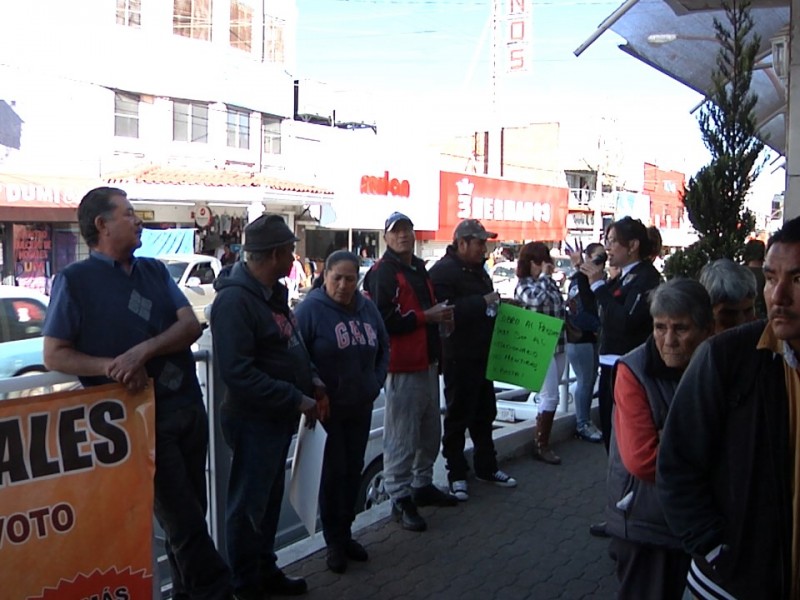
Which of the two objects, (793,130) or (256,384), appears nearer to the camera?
(256,384)

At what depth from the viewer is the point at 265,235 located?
3.91 metres

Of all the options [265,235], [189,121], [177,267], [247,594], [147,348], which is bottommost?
[247,594]

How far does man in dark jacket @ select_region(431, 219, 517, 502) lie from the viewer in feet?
18.3

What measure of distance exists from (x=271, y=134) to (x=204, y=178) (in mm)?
5247

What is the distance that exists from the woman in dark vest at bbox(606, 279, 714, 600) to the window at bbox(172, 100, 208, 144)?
2374 centimetres

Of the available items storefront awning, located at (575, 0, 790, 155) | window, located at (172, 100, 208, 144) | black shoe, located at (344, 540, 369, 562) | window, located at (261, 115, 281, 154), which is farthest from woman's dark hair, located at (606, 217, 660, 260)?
window, located at (261, 115, 281, 154)

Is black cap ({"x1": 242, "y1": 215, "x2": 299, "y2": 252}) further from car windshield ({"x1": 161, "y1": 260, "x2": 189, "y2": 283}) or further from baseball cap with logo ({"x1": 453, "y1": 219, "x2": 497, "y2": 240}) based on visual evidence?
car windshield ({"x1": 161, "y1": 260, "x2": 189, "y2": 283})

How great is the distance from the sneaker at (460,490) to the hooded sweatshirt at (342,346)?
4.59 ft

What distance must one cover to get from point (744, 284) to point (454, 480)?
278cm

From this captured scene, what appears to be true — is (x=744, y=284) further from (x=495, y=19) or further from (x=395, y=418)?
(x=495, y=19)

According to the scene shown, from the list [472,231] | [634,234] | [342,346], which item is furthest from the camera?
[472,231]

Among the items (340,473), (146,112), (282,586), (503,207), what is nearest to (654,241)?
(340,473)

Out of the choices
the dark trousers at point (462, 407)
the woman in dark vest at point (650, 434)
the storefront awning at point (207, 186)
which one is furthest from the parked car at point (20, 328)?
the storefront awning at point (207, 186)

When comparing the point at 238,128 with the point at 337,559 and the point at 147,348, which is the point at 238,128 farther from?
the point at 147,348
